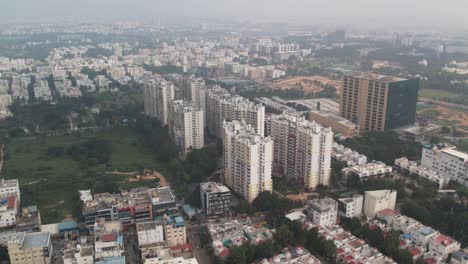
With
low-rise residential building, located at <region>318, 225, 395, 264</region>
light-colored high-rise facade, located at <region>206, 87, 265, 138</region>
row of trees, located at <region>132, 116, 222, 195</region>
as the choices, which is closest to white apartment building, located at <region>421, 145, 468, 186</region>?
low-rise residential building, located at <region>318, 225, 395, 264</region>

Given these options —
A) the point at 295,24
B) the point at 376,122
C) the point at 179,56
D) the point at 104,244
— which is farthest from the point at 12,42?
the point at 104,244

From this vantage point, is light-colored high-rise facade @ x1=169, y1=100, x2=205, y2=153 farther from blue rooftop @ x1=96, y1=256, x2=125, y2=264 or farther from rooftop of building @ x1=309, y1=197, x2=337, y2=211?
blue rooftop @ x1=96, y1=256, x2=125, y2=264

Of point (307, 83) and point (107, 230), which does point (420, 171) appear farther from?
point (307, 83)

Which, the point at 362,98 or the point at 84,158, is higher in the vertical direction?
the point at 362,98

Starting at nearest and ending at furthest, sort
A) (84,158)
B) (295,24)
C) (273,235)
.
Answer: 1. (273,235)
2. (84,158)
3. (295,24)

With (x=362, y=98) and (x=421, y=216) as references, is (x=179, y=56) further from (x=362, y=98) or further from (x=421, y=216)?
(x=421, y=216)

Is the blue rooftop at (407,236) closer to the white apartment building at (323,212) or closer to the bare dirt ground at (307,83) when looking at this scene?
the white apartment building at (323,212)

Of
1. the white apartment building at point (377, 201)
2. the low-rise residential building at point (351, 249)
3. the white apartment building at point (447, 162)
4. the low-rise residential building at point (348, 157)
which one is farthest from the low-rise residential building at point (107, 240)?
the white apartment building at point (447, 162)
